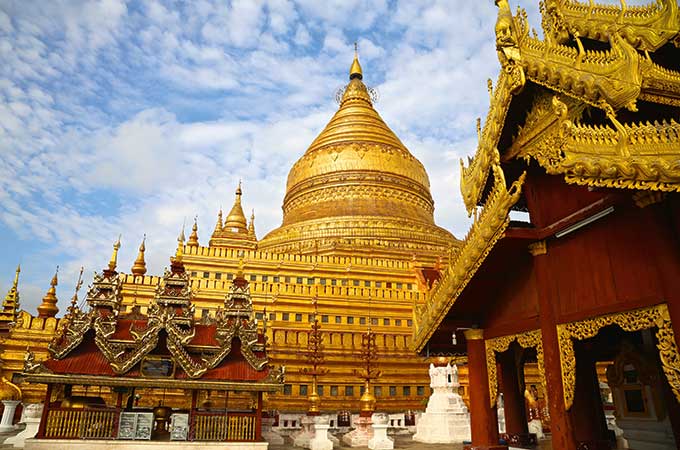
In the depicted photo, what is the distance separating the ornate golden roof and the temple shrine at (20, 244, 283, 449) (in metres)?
22.0

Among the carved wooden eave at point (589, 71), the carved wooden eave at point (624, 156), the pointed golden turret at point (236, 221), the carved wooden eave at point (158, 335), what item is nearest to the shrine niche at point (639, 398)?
the carved wooden eave at point (624, 156)

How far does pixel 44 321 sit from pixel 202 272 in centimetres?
889

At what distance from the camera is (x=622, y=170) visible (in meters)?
4.72

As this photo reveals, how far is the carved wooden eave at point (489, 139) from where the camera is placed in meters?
7.25

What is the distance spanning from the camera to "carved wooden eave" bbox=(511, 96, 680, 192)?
4496mm

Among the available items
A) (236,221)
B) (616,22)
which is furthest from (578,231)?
(236,221)

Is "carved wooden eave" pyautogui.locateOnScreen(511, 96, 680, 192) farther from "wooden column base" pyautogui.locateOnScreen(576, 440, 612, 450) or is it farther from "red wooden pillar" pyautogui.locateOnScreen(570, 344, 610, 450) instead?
"wooden column base" pyautogui.locateOnScreen(576, 440, 612, 450)

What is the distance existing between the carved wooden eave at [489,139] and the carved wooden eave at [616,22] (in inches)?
46.9

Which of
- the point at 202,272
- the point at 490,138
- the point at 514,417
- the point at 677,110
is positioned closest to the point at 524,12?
the point at 490,138

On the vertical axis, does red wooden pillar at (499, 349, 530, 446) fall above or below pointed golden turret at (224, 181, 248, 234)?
below

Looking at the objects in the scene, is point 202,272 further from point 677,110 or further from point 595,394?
point 677,110

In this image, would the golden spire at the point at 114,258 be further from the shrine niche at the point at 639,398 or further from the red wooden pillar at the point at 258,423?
the shrine niche at the point at 639,398

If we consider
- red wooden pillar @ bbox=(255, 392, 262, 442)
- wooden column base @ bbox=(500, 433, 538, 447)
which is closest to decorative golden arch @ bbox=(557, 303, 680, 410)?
wooden column base @ bbox=(500, 433, 538, 447)

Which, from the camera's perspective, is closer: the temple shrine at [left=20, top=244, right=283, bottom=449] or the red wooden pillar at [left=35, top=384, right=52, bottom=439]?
the red wooden pillar at [left=35, top=384, right=52, bottom=439]
